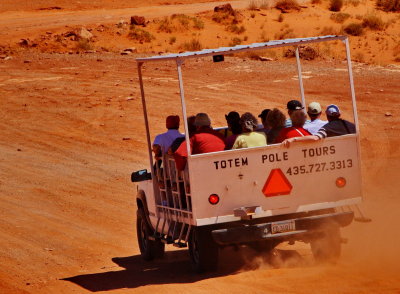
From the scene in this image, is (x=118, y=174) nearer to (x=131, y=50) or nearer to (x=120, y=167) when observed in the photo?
(x=120, y=167)

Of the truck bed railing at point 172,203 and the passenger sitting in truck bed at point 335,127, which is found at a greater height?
the passenger sitting in truck bed at point 335,127

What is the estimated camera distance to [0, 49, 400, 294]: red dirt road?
11.8m

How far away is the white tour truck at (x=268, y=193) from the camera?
447 inches

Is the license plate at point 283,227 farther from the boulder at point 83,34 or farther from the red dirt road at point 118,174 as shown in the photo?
the boulder at point 83,34

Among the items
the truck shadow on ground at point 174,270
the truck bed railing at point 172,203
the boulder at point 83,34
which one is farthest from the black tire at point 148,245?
the boulder at point 83,34

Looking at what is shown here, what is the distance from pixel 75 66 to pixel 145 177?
21654mm

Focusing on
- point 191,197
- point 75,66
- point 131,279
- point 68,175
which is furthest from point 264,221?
point 75,66

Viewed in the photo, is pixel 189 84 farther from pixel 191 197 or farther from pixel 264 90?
pixel 191 197

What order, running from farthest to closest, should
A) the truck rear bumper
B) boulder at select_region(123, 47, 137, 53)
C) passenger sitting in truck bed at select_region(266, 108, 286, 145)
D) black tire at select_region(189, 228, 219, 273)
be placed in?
boulder at select_region(123, 47, 137, 53), passenger sitting in truck bed at select_region(266, 108, 286, 145), black tire at select_region(189, 228, 219, 273), the truck rear bumper

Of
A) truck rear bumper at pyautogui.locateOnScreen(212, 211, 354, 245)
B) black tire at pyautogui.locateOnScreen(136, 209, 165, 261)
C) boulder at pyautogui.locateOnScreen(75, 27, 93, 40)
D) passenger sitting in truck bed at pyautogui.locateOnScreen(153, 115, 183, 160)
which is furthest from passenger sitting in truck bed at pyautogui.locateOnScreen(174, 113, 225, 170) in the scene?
boulder at pyautogui.locateOnScreen(75, 27, 93, 40)

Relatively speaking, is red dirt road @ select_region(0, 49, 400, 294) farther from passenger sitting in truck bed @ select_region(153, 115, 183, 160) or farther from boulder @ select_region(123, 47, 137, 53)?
passenger sitting in truck bed @ select_region(153, 115, 183, 160)

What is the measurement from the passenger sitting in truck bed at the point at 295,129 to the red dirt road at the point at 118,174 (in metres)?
1.46

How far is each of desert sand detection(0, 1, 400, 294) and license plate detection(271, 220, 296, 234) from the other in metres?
0.45

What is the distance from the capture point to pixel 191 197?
11352 millimetres
